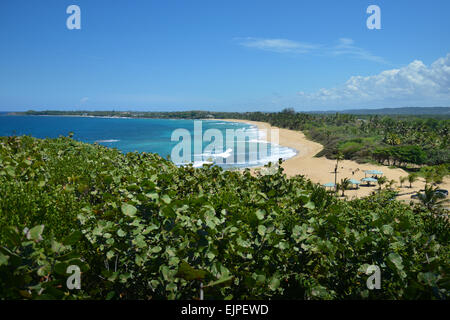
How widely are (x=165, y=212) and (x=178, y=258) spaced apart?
0.34m

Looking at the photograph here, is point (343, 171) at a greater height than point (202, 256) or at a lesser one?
lesser

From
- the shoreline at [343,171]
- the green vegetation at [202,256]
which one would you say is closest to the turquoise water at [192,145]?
the green vegetation at [202,256]

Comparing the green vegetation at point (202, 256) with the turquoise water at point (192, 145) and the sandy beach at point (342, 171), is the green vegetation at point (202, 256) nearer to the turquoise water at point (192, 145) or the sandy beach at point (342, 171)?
the turquoise water at point (192, 145)

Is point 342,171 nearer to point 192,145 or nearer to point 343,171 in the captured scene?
point 343,171

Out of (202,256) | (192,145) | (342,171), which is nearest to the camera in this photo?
(202,256)

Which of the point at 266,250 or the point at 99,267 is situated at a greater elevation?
the point at 266,250

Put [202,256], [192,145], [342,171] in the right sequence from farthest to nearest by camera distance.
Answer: [192,145] → [342,171] → [202,256]

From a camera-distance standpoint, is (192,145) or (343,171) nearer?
(343,171)

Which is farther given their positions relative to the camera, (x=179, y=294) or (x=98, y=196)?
(x=98, y=196)

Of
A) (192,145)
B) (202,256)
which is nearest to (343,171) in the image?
(192,145)
